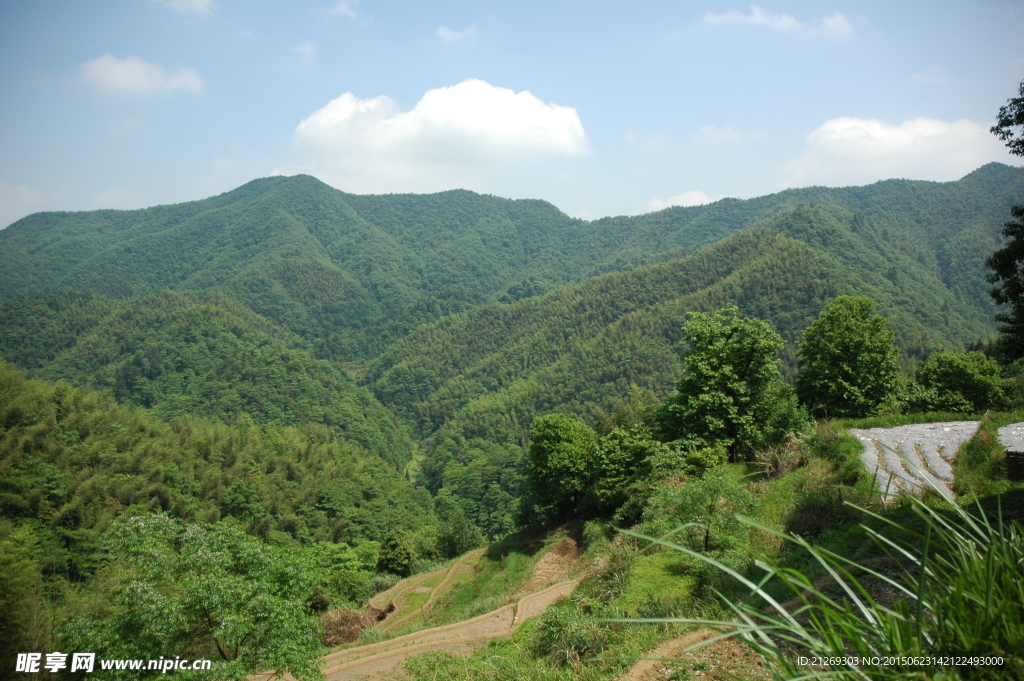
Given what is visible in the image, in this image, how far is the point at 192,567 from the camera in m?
12.6

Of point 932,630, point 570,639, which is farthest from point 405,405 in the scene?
point 932,630

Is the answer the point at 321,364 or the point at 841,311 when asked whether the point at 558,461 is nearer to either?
the point at 841,311

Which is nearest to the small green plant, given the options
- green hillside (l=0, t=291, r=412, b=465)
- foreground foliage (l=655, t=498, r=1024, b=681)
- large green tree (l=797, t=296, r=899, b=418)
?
foreground foliage (l=655, t=498, r=1024, b=681)

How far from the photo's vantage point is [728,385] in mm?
22078

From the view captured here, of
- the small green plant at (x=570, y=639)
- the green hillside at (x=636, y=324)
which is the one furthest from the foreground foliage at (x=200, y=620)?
the green hillside at (x=636, y=324)

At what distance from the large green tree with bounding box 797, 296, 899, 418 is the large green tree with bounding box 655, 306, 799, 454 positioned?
7.21 feet

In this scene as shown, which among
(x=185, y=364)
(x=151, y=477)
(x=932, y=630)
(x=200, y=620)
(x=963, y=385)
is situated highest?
(x=932, y=630)

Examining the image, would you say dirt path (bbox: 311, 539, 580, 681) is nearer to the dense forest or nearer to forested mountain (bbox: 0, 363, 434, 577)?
the dense forest

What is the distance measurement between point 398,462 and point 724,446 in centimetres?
10890

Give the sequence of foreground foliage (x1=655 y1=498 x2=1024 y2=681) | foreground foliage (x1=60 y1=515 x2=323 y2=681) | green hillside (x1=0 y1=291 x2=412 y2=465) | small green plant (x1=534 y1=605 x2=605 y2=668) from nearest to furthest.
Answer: foreground foliage (x1=655 y1=498 x2=1024 y2=681)
small green plant (x1=534 y1=605 x2=605 y2=668)
foreground foliage (x1=60 y1=515 x2=323 y2=681)
green hillside (x1=0 y1=291 x2=412 y2=465)

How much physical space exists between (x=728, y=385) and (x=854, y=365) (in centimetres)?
620

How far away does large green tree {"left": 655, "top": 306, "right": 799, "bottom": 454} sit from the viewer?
71.4 ft

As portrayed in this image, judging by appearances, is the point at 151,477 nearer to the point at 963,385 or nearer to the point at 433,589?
the point at 433,589

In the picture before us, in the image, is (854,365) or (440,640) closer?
(440,640)
